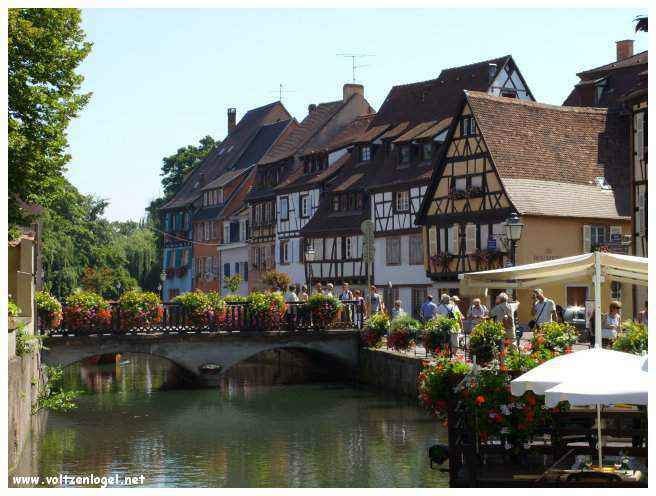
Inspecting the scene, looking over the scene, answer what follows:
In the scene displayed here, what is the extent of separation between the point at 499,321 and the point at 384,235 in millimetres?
28863

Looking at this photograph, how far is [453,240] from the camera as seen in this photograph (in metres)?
48.5

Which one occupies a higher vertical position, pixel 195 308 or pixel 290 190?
Answer: pixel 290 190

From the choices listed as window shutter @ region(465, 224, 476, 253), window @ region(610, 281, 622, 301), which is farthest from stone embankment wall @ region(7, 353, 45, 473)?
window shutter @ region(465, 224, 476, 253)

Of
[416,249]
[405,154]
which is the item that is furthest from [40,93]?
[405,154]

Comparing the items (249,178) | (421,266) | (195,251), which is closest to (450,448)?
(421,266)

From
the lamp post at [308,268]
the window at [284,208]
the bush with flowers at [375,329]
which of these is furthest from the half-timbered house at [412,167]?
the bush with flowers at [375,329]

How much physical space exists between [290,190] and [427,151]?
49.0ft

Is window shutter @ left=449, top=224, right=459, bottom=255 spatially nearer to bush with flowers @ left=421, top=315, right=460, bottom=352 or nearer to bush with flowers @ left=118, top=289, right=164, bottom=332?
bush with flowers @ left=118, top=289, right=164, bottom=332

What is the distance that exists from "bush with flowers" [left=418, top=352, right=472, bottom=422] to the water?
399 centimetres

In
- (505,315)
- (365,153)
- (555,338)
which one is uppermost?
(365,153)

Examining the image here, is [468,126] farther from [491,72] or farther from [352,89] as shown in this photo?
[352,89]

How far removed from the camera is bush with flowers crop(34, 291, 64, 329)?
33531mm

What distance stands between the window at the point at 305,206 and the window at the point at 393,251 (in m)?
10.5

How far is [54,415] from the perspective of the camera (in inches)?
1243
